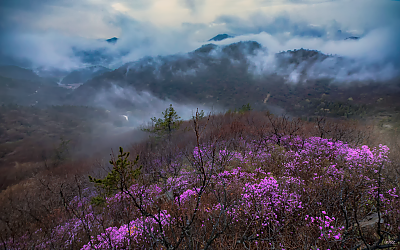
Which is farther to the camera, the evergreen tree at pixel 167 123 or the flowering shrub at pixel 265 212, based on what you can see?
the evergreen tree at pixel 167 123

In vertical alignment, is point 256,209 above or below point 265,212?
above

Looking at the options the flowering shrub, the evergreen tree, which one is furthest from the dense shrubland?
the evergreen tree

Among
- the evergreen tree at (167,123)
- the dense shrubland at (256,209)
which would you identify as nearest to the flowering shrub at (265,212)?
the dense shrubland at (256,209)

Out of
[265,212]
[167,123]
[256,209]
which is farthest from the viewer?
[167,123]

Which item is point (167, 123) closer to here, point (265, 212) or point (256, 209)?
point (265, 212)

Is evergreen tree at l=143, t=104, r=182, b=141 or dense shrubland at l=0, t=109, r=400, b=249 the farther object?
evergreen tree at l=143, t=104, r=182, b=141

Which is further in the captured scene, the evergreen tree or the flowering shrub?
the evergreen tree

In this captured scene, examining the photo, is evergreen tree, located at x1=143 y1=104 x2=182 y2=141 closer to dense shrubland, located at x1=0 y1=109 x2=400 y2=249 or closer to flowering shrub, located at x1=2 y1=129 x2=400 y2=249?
dense shrubland, located at x1=0 y1=109 x2=400 y2=249

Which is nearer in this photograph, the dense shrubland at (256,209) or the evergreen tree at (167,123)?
the dense shrubland at (256,209)

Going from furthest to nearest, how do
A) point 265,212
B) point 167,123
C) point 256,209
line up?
point 167,123 < point 265,212 < point 256,209

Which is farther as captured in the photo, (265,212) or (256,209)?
(265,212)

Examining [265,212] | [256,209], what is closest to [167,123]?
[265,212]

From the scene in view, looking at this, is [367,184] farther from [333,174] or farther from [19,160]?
[19,160]

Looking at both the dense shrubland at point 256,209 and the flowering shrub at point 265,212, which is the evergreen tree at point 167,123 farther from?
the flowering shrub at point 265,212
